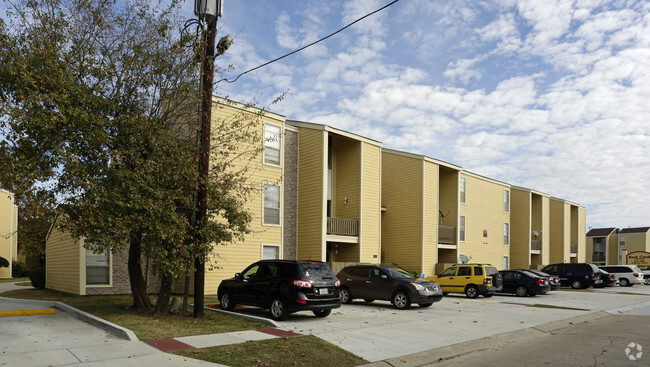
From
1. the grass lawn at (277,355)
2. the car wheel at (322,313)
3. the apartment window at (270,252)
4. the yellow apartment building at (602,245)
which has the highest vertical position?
the apartment window at (270,252)

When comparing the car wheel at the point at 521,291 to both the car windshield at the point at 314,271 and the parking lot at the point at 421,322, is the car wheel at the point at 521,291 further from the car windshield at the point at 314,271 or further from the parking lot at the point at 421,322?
the car windshield at the point at 314,271

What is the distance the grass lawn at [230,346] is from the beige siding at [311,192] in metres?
10.1

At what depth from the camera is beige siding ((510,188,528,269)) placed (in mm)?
44281

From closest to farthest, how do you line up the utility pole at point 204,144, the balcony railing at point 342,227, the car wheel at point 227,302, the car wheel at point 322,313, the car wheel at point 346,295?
the utility pole at point 204,144, the car wheel at point 322,313, the car wheel at point 227,302, the car wheel at point 346,295, the balcony railing at point 342,227

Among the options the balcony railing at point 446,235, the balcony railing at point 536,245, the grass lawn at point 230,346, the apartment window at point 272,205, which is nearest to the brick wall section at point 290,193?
the apartment window at point 272,205

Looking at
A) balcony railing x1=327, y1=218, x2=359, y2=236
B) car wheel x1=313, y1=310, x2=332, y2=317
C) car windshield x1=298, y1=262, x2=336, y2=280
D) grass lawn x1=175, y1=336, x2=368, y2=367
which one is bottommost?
car wheel x1=313, y1=310, x2=332, y2=317

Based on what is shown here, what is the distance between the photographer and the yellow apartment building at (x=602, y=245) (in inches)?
3184

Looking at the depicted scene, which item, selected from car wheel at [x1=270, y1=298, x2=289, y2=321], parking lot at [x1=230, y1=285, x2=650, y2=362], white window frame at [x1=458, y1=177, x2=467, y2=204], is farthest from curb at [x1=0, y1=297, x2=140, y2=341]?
white window frame at [x1=458, y1=177, x2=467, y2=204]

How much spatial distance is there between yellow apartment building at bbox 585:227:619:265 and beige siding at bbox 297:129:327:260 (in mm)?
70838

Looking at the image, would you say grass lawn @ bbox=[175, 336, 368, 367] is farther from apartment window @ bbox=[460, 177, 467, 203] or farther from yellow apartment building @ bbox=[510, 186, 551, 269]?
yellow apartment building @ bbox=[510, 186, 551, 269]

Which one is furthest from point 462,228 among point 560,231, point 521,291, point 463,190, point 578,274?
point 560,231

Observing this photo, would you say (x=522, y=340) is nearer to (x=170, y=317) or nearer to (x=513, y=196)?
(x=170, y=317)

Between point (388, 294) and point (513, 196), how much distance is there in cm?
3163

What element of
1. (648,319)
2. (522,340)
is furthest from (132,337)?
(648,319)
